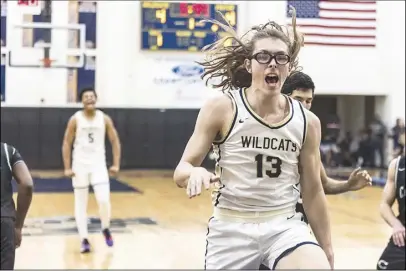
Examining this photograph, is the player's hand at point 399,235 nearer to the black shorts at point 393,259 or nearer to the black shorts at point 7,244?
the black shorts at point 393,259

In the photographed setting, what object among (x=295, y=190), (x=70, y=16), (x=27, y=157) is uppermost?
(x=70, y=16)

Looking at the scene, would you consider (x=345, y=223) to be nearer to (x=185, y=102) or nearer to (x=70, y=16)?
(x=185, y=102)

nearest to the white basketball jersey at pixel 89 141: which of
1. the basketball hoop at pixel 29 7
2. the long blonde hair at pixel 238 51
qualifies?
the long blonde hair at pixel 238 51

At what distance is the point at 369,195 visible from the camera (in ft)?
48.4

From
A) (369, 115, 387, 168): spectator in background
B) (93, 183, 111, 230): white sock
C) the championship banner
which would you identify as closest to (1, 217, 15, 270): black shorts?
(93, 183, 111, 230): white sock

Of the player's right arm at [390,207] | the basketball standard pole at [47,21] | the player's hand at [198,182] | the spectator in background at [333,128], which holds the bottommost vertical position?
the spectator in background at [333,128]

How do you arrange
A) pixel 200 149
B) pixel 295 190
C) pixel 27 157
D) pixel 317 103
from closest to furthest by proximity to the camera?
1. pixel 200 149
2. pixel 295 190
3. pixel 27 157
4. pixel 317 103

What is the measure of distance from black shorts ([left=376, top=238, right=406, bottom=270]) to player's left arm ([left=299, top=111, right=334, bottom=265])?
133cm

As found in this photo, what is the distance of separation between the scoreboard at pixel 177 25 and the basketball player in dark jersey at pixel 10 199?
15.5m

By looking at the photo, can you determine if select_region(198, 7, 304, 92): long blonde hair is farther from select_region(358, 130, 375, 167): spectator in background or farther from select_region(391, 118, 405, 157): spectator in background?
select_region(358, 130, 375, 167): spectator in background

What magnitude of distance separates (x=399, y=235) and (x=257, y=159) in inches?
78.1

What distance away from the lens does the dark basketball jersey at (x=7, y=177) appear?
409 cm

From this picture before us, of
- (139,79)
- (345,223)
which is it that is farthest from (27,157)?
(345,223)

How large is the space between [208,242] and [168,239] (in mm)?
5521
